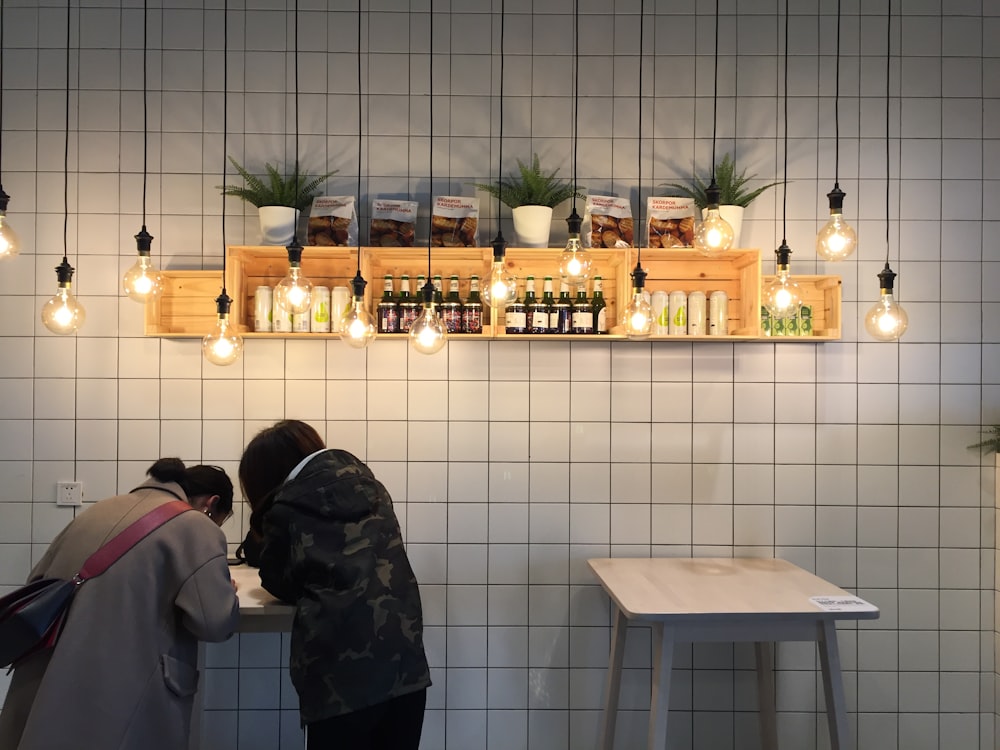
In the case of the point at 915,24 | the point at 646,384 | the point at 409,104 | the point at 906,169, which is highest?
the point at 915,24

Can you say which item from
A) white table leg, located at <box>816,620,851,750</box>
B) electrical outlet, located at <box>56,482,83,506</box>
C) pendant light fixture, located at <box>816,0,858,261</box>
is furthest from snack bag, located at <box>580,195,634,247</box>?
electrical outlet, located at <box>56,482,83,506</box>

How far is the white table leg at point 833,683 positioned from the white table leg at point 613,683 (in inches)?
28.8

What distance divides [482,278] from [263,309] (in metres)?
0.90

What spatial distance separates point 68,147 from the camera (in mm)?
3346

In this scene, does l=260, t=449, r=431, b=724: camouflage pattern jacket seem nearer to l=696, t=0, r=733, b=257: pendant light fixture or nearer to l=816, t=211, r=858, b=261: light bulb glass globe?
l=696, t=0, r=733, b=257: pendant light fixture

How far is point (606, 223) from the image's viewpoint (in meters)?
3.17

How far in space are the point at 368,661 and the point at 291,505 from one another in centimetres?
48

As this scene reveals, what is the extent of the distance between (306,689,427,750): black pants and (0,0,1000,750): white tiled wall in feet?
3.44

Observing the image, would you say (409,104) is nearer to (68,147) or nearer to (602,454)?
(68,147)

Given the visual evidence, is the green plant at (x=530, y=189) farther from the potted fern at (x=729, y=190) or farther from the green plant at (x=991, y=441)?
the green plant at (x=991, y=441)

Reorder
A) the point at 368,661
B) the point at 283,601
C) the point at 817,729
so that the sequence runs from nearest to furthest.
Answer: the point at 368,661, the point at 283,601, the point at 817,729

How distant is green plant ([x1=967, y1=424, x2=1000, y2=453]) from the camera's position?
3.29 meters

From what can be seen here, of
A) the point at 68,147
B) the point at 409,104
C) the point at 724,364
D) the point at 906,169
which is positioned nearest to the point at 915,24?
the point at 906,169

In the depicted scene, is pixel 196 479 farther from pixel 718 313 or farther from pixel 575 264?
pixel 718 313
